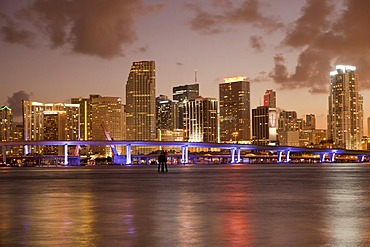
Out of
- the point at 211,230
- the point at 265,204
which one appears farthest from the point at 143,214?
the point at 265,204

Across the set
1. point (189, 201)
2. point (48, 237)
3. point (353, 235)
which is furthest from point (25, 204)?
point (353, 235)

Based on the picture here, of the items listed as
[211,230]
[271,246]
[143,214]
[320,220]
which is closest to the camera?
[271,246]

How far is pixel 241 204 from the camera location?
23.5 meters

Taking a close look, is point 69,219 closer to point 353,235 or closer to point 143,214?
point 143,214

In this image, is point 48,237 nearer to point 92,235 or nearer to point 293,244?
point 92,235

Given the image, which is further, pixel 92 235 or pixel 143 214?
pixel 143 214

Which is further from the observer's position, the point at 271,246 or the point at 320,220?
the point at 320,220

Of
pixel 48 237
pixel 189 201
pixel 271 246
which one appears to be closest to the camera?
pixel 271 246

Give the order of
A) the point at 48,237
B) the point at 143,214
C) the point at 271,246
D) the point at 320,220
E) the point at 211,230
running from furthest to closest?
the point at 143,214 < the point at 320,220 < the point at 211,230 < the point at 48,237 < the point at 271,246

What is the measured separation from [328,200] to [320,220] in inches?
326

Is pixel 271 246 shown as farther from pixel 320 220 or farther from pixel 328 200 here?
pixel 328 200

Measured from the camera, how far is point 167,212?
20109 mm

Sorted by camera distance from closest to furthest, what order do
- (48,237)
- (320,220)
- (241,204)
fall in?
1. (48,237)
2. (320,220)
3. (241,204)

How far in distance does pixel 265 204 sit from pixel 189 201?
3.05 meters
